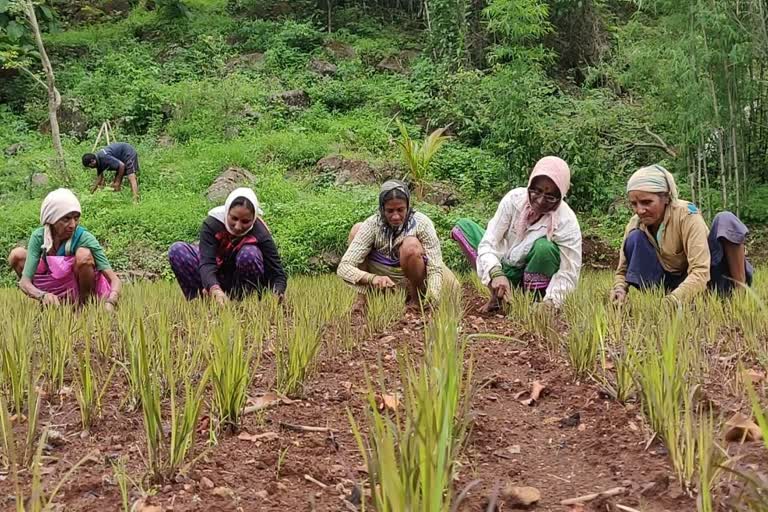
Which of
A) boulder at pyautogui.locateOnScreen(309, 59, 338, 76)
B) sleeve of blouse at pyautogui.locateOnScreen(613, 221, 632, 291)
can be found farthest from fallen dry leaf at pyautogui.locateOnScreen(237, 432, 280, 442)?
boulder at pyautogui.locateOnScreen(309, 59, 338, 76)

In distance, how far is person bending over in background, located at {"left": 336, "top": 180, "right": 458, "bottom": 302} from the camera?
3.63 meters

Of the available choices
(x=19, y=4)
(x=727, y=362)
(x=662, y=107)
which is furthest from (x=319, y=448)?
(x=19, y=4)

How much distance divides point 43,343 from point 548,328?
172cm

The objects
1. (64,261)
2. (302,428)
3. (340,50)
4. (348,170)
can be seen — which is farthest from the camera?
(340,50)

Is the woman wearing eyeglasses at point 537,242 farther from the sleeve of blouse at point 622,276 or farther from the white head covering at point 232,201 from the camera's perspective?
the white head covering at point 232,201

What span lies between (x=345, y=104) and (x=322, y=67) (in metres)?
1.69

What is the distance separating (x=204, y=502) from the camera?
1203 mm

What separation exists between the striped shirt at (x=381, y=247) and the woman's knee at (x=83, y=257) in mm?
1338

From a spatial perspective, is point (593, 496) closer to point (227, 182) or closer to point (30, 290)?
point (30, 290)

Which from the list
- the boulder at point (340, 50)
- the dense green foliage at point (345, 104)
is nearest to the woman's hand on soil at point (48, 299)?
the dense green foliage at point (345, 104)

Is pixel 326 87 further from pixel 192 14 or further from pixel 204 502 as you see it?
pixel 204 502

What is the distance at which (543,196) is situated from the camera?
135 inches

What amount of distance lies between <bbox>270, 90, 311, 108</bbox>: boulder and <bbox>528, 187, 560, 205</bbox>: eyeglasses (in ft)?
32.1

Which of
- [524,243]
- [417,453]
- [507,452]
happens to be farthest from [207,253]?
[417,453]
